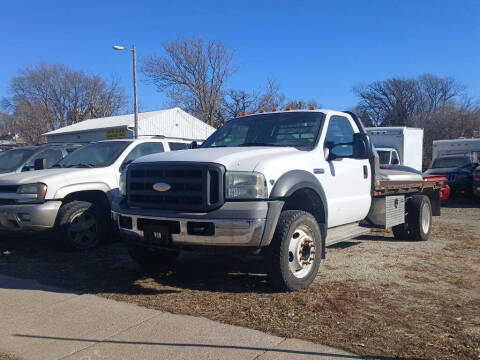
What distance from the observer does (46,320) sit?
4211 mm

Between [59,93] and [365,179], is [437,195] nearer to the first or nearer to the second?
[365,179]

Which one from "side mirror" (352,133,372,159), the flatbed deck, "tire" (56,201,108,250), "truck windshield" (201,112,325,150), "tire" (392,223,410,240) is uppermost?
"truck windshield" (201,112,325,150)

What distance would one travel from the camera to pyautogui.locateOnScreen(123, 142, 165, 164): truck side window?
307 inches

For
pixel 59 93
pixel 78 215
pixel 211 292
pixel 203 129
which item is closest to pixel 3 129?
pixel 59 93

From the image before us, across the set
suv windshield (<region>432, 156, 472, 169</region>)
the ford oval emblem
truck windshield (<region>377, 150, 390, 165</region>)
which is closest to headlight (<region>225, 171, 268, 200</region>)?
the ford oval emblem

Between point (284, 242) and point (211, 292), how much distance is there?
3.28 feet

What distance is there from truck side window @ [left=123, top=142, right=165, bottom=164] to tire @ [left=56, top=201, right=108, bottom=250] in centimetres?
102

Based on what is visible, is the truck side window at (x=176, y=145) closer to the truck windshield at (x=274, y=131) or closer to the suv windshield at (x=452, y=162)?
the truck windshield at (x=274, y=131)

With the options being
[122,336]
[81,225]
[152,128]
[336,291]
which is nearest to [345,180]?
[336,291]

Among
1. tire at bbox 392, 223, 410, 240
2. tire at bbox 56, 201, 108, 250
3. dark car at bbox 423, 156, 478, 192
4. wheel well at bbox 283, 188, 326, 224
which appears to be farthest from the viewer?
dark car at bbox 423, 156, 478, 192

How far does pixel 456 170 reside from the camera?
1650cm

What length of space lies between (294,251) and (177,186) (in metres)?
1.39

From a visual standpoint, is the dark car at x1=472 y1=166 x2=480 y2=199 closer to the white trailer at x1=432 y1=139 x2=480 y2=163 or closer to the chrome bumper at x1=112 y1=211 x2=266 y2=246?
the white trailer at x1=432 y1=139 x2=480 y2=163

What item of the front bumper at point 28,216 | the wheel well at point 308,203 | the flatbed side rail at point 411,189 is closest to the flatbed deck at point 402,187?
the flatbed side rail at point 411,189
